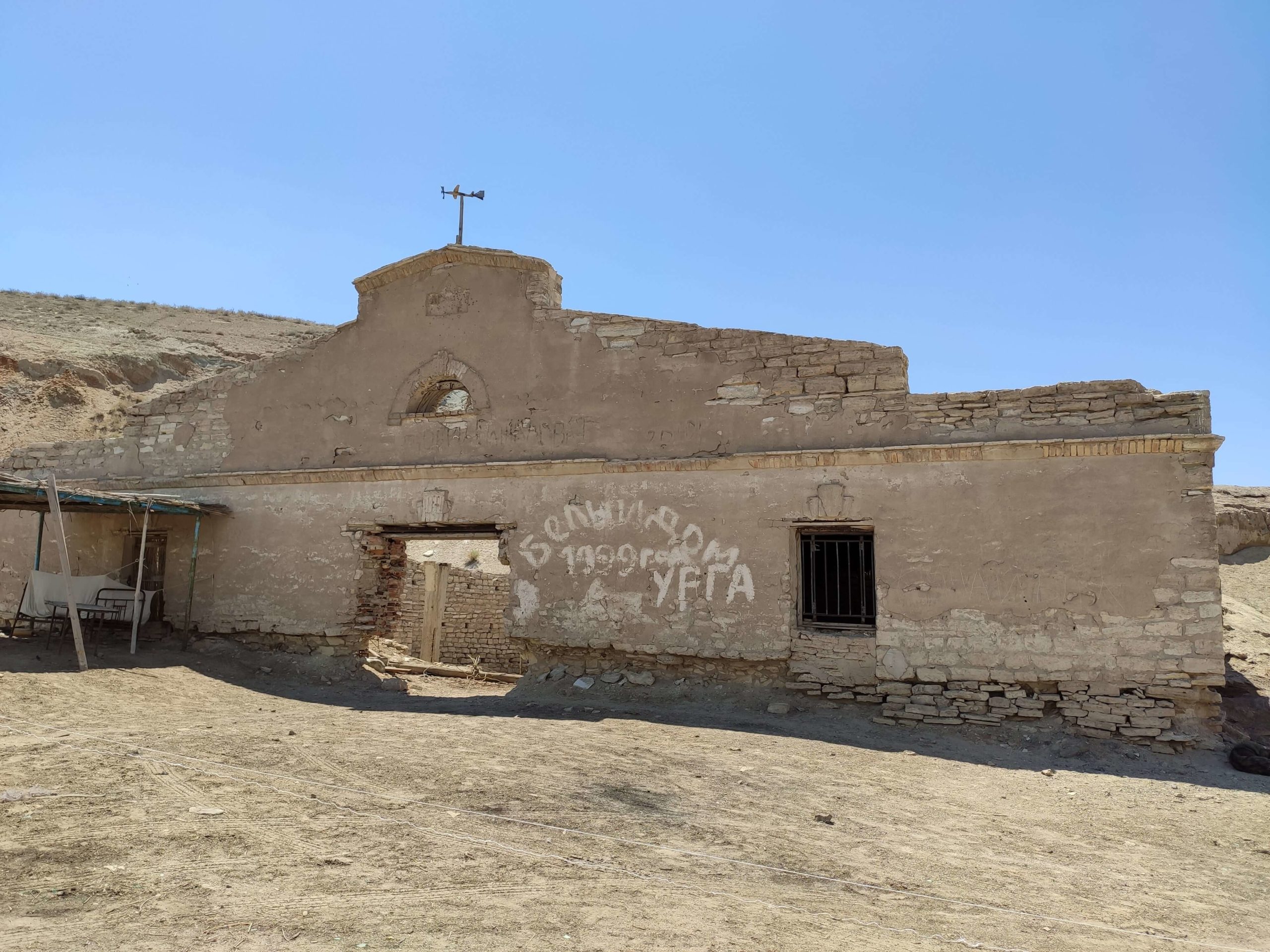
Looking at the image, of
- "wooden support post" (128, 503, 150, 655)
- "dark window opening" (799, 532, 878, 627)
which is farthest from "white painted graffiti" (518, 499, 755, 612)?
"wooden support post" (128, 503, 150, 655)

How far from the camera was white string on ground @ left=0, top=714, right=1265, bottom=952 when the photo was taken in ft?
13.4

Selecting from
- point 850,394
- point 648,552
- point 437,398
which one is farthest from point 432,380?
point 850,394

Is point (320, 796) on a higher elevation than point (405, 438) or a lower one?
lower

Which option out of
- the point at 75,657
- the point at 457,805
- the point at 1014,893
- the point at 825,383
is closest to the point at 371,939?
the point at 457,805

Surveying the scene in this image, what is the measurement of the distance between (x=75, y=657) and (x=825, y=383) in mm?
9557

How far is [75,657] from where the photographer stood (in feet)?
34.0

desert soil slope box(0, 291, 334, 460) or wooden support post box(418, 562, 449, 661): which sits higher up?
desert soil slope box(0, 291, 334, 460)

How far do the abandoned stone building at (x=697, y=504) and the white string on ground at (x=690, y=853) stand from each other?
4.56 metres

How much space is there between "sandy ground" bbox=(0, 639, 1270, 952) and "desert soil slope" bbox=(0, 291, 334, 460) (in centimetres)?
1259

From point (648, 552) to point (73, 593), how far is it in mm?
7485

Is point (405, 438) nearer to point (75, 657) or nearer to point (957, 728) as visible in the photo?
point (75, 657)

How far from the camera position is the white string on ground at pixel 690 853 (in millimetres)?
4098

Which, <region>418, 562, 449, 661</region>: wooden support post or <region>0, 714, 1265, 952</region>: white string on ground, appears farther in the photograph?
<region>418, 562, 449, 661</region>: wooden support post

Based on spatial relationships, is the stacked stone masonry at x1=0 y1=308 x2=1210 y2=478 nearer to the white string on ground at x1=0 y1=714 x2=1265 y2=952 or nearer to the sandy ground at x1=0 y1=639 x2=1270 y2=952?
the sandy ground at x1=0 y1=639 x2=1270 y2=952
